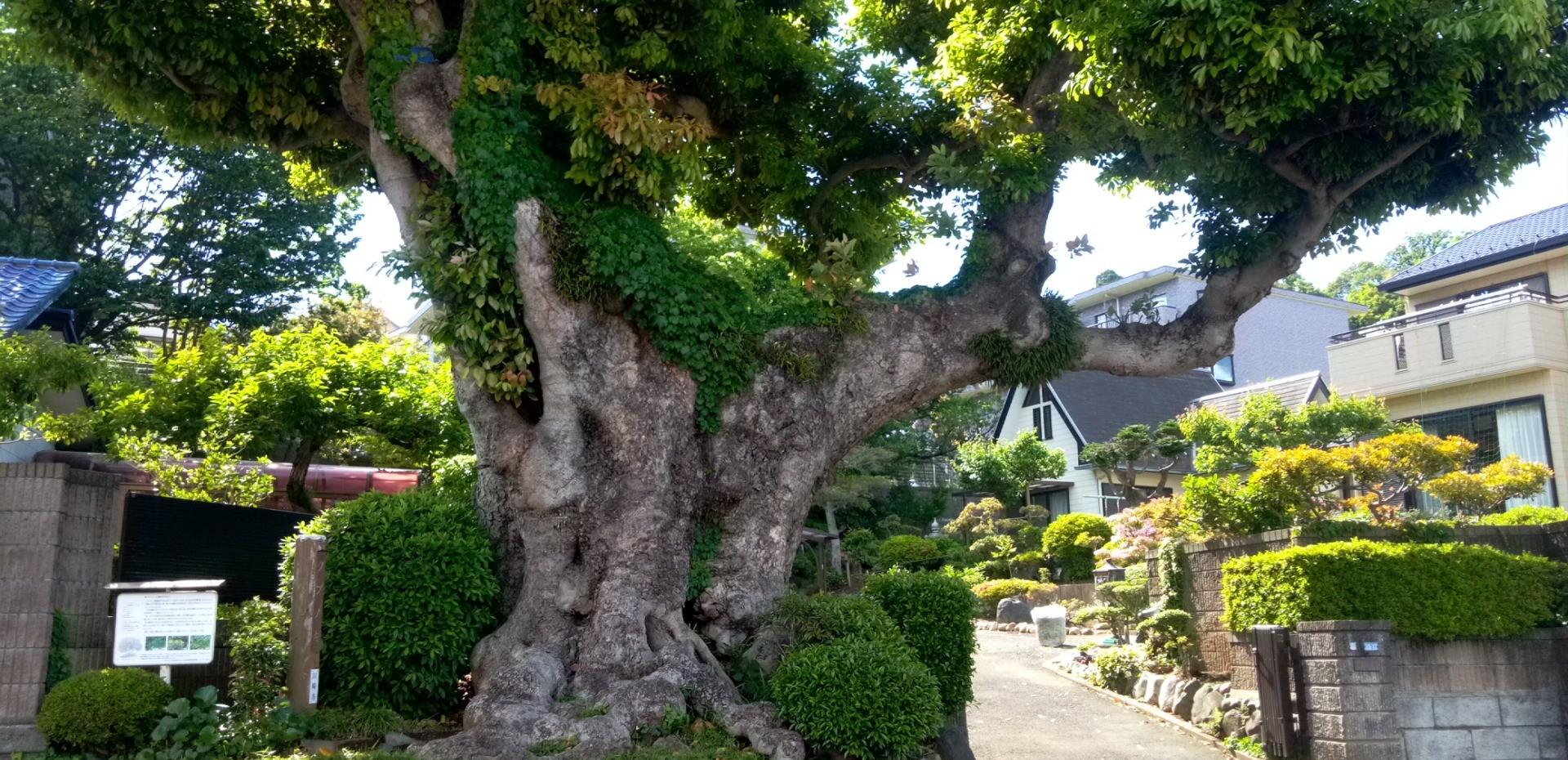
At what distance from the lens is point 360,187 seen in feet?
47.6

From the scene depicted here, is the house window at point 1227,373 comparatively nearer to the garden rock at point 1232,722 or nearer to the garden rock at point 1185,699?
the garden rock at point 1185,699

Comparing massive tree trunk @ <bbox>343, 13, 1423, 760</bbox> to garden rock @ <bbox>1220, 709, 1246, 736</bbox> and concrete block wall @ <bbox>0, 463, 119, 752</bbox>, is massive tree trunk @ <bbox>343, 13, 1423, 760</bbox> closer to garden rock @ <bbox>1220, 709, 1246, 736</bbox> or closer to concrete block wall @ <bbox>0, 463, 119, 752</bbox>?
concrete block wall @ <bbox>0, 463, 119, 752</bbox>

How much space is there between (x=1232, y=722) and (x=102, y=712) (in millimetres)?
10132

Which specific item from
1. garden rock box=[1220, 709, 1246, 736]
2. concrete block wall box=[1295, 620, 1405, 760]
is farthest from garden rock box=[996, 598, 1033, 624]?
concrete block wall box=[1295, 620, 1405, 760]

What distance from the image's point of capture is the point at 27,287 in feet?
52.5

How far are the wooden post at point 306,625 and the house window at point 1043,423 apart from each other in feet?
84.2

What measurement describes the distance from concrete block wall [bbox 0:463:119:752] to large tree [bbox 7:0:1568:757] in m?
2.77

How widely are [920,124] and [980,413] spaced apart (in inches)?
957

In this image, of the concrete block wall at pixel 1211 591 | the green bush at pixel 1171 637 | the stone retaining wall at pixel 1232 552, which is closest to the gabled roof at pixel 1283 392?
the green bush at pixel 1171 637

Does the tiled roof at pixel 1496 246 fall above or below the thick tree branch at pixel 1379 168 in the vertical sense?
above

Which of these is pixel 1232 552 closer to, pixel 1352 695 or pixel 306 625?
pixel 1352 695

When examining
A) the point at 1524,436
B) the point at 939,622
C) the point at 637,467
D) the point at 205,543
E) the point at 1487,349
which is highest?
the point at 1487,349

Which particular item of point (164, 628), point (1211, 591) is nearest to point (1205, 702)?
point (1211, 591)

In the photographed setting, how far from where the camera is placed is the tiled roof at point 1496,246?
20.5 metres
